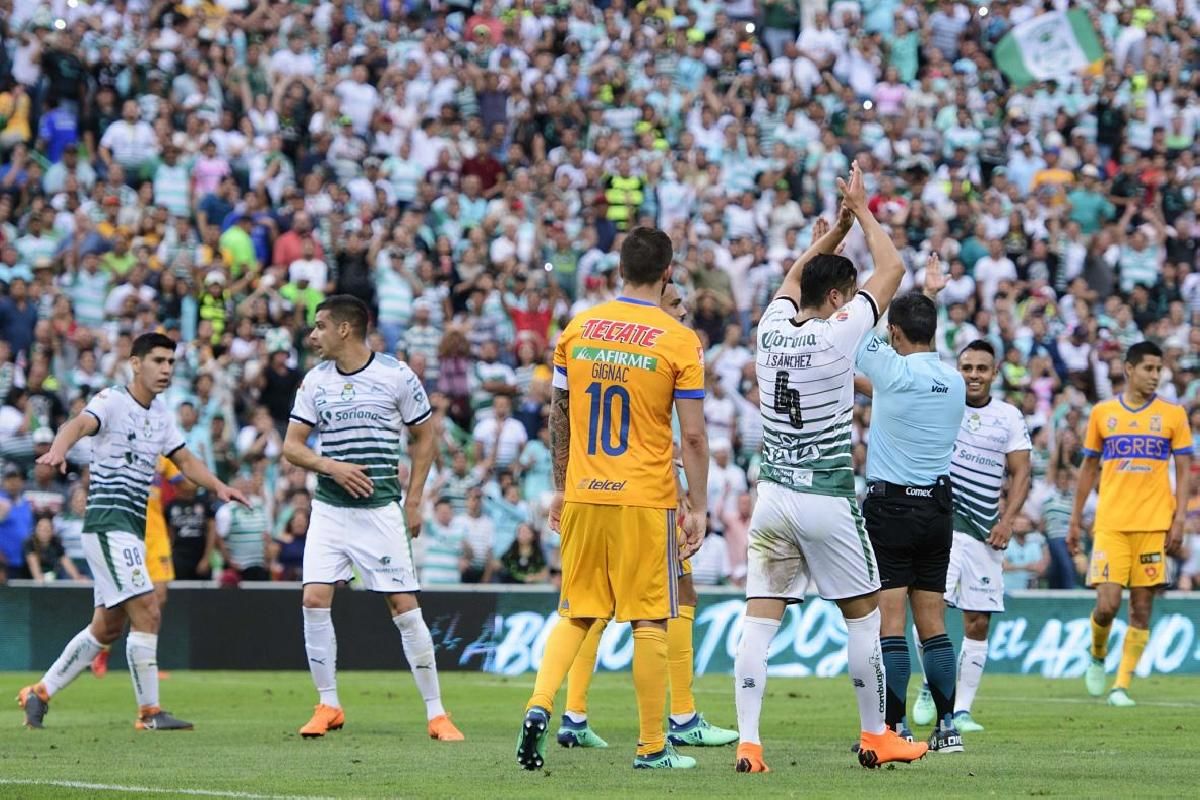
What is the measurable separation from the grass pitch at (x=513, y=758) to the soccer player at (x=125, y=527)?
0.36 m

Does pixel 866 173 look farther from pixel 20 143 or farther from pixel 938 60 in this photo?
pixel 20 143

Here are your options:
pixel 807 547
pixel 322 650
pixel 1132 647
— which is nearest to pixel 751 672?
pixel 807 547

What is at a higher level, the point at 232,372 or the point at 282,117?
the point at 282,117

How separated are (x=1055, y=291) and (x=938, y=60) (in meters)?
6.75

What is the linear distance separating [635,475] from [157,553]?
9530mm

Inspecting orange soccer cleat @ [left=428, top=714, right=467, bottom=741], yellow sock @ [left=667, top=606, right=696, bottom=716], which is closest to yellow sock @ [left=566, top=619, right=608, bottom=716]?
yellow sock @ [left=667, top=606, right=696, bottom=716]

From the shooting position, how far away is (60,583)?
69.7ft

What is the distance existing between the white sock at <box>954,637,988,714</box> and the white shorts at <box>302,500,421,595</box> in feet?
12.5

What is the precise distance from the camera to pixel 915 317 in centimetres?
1120

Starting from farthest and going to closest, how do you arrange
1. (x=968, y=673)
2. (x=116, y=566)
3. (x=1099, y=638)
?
(x=1099, y=638)
(x=116, y=566)
(x=968, y=673)

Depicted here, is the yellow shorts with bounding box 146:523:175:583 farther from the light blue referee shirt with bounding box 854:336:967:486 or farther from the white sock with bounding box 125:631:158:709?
the light blue referee shirt with bounding box 854:336:967:486

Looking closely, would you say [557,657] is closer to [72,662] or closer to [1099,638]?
[72,662]

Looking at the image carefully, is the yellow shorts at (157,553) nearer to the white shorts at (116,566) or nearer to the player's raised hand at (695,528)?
the white shorts at (116,566)

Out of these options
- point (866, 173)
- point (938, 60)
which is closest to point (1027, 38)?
point (938, 60)
